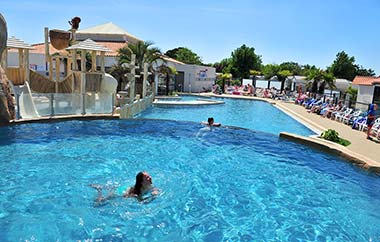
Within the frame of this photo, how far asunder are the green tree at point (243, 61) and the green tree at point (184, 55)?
32.2ft

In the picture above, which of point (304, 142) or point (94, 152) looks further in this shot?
point (304, 142)

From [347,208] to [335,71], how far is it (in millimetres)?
61277

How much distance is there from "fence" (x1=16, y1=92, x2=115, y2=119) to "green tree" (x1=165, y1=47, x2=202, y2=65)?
47.7m

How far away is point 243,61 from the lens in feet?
174

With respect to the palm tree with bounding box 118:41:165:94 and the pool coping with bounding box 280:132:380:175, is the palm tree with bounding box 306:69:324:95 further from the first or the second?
the pool coping with bounding box 280:132:380:175

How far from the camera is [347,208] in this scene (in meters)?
6.08

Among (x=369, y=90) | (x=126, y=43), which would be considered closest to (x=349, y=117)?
(x=369, y=90)

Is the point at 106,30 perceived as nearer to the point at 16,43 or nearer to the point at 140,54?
the point at 140,54

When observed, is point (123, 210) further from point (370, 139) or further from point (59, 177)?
point (370, 139)

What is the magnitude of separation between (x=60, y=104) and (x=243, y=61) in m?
44.9

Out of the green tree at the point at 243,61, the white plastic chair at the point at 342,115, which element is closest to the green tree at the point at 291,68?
the green tree at the point at 243,61

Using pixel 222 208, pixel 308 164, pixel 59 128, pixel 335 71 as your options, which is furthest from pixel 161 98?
pixel 335 71

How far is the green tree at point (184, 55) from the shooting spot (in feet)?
200

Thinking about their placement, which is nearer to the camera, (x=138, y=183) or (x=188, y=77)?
(x=138, y=183)
